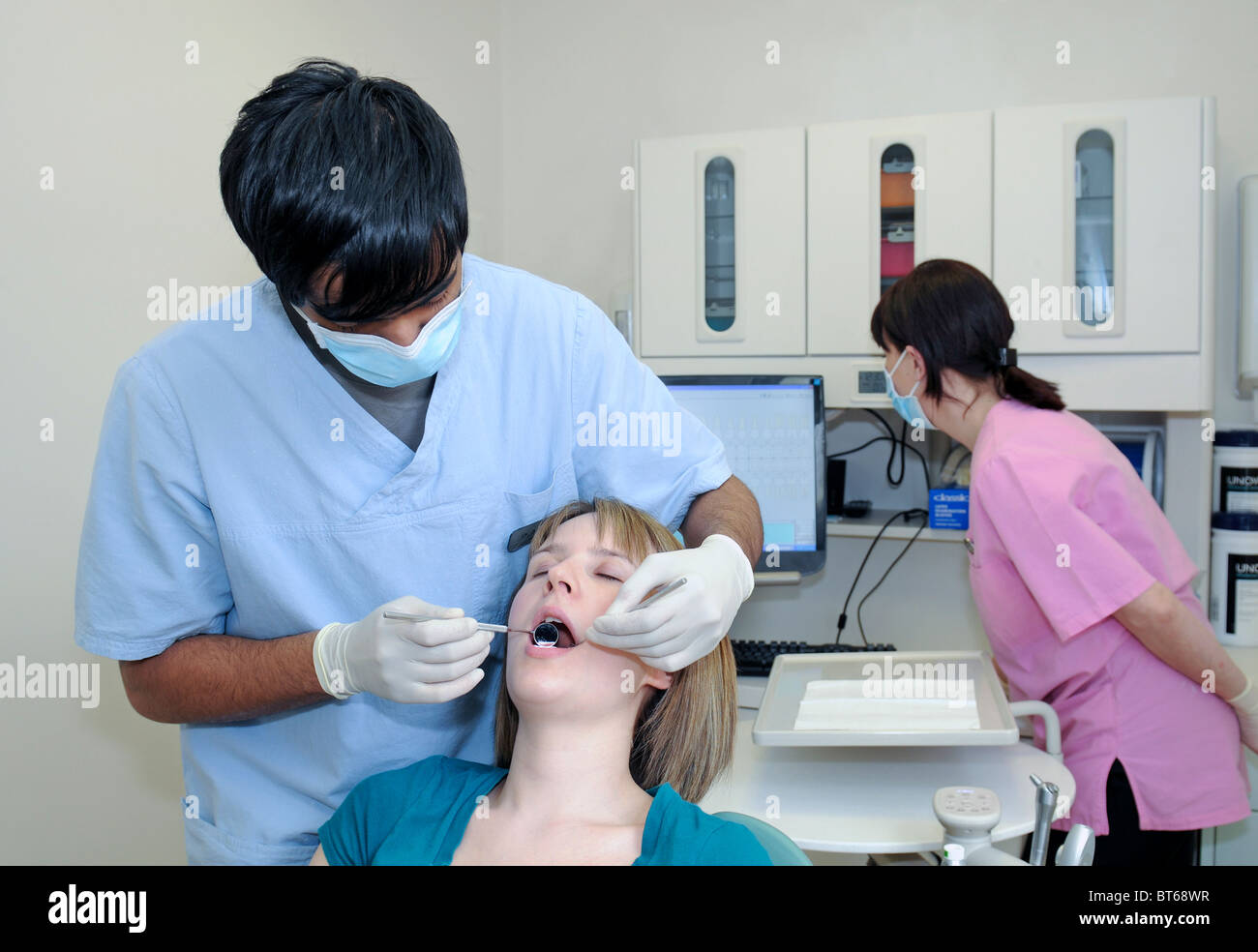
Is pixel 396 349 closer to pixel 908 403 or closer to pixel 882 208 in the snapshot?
pixel 908 403

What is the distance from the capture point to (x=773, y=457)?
2.51 metres

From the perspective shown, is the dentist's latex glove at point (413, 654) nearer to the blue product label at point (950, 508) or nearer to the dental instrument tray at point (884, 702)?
the dental instrument tray at point (884, 702)

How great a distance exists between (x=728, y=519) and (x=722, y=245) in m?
1.32

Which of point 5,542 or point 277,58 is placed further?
point 277,58

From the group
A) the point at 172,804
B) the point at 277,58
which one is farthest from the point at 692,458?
the point at 277,58

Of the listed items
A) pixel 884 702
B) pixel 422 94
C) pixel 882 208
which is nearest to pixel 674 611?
pixel 884 702

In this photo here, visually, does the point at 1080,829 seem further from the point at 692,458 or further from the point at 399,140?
the point at 399,140

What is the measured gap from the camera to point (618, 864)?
1190 mm

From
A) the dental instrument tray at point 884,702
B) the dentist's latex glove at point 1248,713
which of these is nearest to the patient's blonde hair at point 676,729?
the dental instrument tray at point 884,702

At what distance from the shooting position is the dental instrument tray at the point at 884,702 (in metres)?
1.60

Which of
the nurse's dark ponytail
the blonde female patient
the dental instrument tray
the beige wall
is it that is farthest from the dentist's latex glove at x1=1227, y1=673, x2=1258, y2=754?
the blonde female patient

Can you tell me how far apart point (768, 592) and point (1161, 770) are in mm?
1237

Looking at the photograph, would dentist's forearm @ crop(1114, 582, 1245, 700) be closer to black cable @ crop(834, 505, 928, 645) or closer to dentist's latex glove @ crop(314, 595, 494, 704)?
black cable @ crop(834, 505, 928, 645)

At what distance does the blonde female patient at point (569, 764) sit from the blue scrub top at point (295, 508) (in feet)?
0.19
